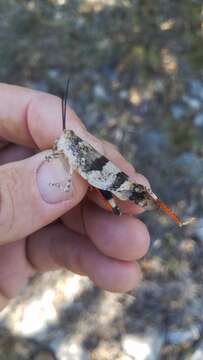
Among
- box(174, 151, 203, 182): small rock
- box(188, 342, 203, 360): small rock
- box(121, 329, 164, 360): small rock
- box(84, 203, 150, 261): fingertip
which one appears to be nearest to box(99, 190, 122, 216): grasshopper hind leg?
box(84, 203, 150, 261): fingertip

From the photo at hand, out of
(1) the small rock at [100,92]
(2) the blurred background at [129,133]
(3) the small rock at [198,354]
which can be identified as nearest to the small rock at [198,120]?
(2) the blurred background at [129,133]

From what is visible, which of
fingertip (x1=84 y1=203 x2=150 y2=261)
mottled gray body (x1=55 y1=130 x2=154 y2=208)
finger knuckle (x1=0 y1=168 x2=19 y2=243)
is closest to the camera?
finger knuckle (x1=0 y1=168 x2=19 y2=243)

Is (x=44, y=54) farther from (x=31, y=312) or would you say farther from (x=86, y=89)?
(x=31, y=312)

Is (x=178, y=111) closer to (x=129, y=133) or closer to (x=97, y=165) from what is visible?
(x=129, y=133)

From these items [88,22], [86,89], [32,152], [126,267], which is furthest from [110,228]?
[88,22]

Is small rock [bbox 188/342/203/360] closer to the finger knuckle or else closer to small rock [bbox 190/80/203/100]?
the finger knuckle

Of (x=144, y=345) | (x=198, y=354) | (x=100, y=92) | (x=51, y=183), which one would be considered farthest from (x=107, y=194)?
(x=100, y=92)
